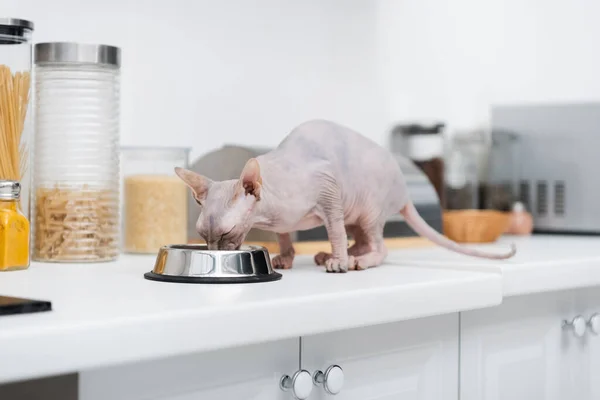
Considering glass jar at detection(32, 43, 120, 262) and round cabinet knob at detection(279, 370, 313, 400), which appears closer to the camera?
round cabinet knob at detection(279, 370, 313, 400)

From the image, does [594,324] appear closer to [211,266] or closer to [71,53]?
[211,266]

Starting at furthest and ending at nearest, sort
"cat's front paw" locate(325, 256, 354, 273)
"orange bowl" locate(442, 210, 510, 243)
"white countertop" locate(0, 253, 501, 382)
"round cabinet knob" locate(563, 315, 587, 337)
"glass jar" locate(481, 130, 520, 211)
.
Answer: "glass jar" locate(481, 130, 520, 211)
"orange bowl" locate(442, 210, 510, 243)
"round cabinet knob" locate(563, 315, 587, 337)
"cat's front paw" locate(325, 256, 354, 273)
"white countertop" locate(0, 253, 501, 382)

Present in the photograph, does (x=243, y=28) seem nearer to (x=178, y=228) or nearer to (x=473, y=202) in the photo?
(x=178, y=228)

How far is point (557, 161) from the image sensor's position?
2045mm

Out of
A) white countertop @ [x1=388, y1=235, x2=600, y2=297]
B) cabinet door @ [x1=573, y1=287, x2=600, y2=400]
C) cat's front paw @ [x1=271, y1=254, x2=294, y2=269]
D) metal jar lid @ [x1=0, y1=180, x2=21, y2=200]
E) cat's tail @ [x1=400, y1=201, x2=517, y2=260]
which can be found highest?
metal jar lid @ [x1=0, y1=180, x2=21, y2=200]

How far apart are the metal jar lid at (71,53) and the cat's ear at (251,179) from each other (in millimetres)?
367

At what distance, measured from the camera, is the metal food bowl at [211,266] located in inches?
39.0

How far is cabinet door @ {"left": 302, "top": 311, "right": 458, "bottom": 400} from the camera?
98 cm

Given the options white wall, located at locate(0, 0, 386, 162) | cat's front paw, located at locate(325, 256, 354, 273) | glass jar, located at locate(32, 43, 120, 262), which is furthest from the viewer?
white wall, located at locate(0, 0, 386, 162)

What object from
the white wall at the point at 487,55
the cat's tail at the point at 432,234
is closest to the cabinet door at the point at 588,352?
the cat's tail at the point at 432,234

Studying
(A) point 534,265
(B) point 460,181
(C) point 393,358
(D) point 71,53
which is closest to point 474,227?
(B) point 460,181

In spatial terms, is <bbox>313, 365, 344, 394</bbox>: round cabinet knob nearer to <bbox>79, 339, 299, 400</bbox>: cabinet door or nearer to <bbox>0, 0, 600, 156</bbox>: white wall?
<bbox>79, 339, 299, 400</bbox>: cabinet door

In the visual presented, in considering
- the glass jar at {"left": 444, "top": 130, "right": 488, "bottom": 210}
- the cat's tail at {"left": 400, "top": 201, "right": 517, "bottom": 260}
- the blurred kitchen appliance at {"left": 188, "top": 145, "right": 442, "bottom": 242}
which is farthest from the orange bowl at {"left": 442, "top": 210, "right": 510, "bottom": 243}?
the cat's tail at {"left": 400, "top": 201, "right": 517, "bottom": 260}

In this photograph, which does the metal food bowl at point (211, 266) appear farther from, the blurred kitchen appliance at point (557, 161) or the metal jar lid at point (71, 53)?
the blurred kitchen appliance at point (557, 161)
